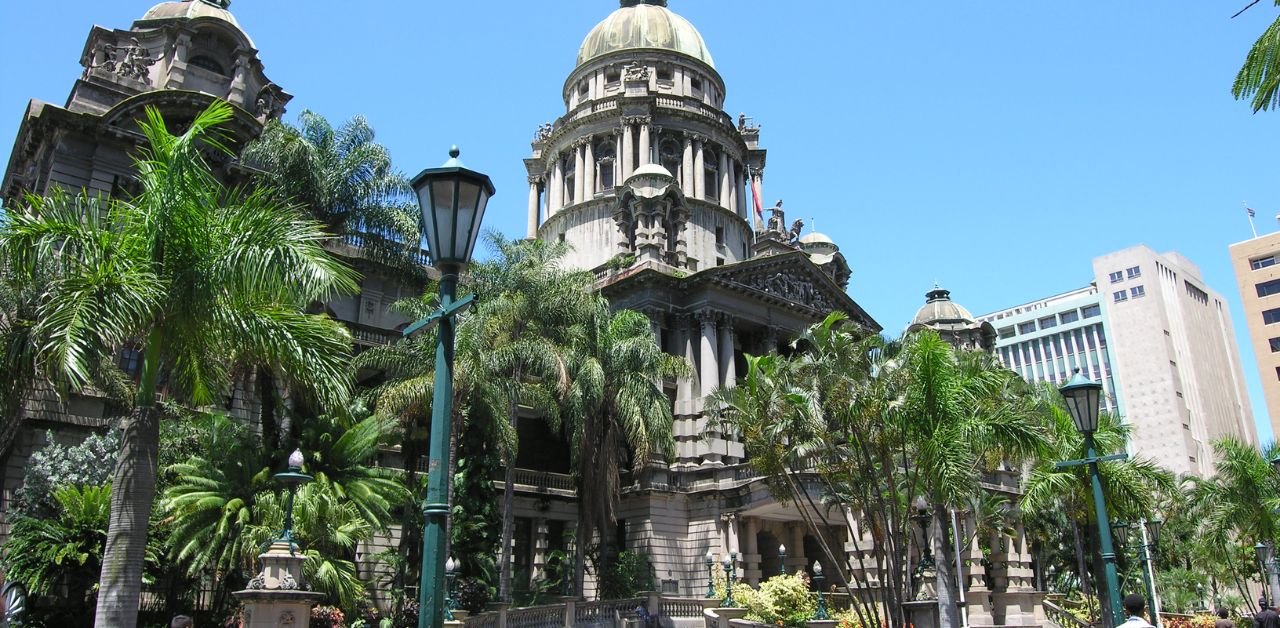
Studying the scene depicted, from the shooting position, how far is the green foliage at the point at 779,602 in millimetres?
30250

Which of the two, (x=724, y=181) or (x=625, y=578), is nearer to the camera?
(x=625, y=578)

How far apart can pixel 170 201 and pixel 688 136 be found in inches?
1824

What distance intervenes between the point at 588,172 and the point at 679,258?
1251 centimetres

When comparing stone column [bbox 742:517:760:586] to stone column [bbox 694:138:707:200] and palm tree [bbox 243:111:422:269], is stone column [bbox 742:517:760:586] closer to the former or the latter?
palm tree [bbox 243:111:422:269]

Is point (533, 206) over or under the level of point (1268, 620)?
over

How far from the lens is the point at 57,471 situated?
24.8m

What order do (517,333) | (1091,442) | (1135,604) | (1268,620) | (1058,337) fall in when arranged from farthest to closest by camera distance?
(1058,337) → (517,333) → (1268,620) → (1091,442) → (1135,604)

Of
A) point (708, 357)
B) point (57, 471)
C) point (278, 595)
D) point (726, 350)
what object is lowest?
point (278, 595)

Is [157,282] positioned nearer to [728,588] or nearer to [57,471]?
[57,471]

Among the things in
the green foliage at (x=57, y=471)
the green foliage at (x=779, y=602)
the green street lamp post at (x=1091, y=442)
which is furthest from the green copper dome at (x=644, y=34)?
the green street lamp post at (x=1091, y=442)

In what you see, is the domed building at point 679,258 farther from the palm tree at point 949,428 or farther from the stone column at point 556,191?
the palm tree at point 949,428

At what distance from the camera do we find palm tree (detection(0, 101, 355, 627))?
1309cm

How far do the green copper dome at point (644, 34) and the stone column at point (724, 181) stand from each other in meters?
7.88

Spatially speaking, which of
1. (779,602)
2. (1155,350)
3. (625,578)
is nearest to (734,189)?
(625,578)
